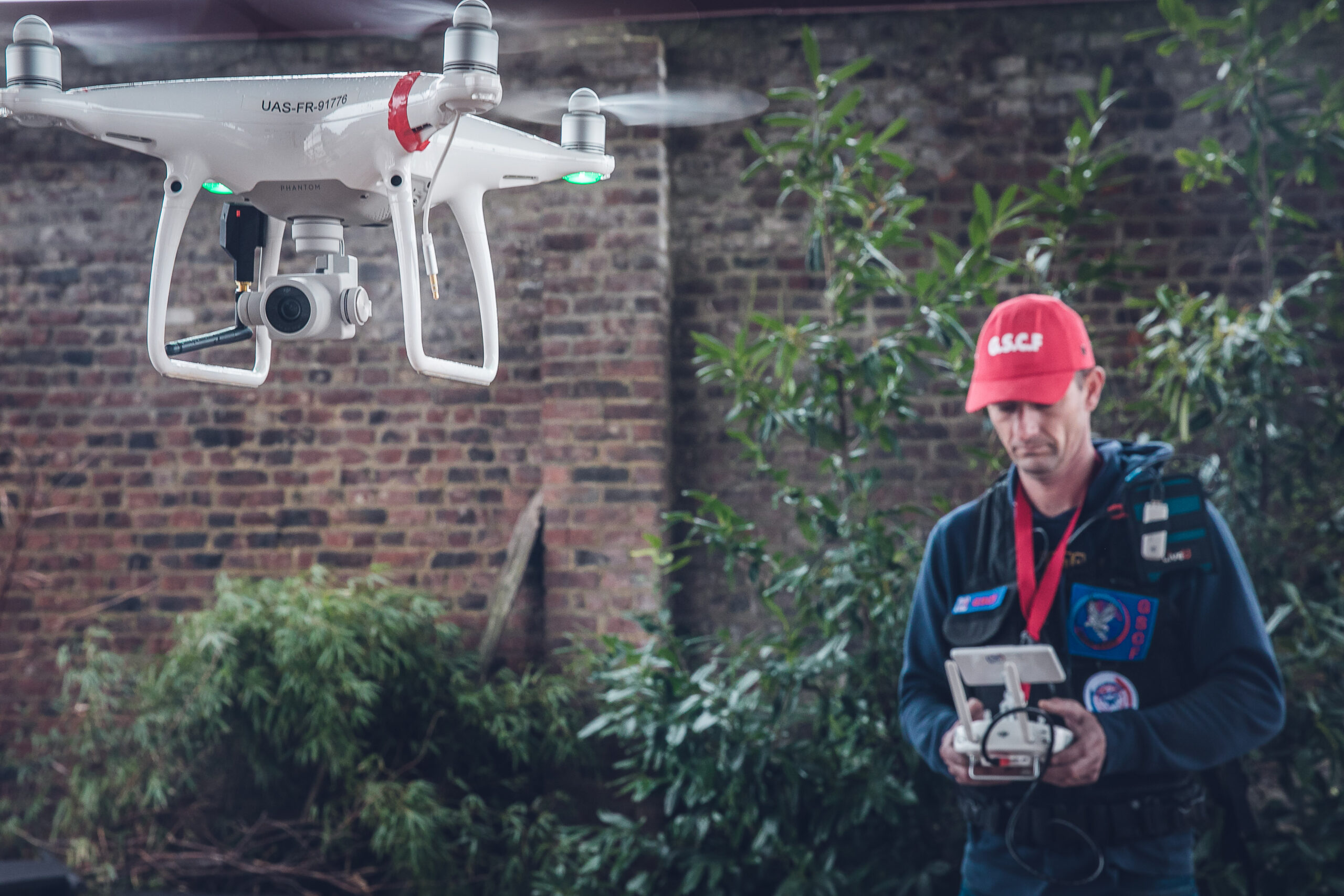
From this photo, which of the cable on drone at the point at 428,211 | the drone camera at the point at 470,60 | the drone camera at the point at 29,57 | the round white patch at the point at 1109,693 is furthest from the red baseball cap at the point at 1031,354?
the drone camera at the point at 29,57

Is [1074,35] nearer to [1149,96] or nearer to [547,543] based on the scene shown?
[1149,96]

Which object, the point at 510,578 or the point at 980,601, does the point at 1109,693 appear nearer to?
the point at 980,601

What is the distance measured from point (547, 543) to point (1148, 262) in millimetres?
2162

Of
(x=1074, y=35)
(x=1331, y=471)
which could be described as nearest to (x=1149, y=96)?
(x=1074, y=35)

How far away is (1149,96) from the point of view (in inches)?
142

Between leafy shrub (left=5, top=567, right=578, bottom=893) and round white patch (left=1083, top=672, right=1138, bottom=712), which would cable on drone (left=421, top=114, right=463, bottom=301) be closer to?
round white patch (left=1083, top=672, right=1138, bottom=712)

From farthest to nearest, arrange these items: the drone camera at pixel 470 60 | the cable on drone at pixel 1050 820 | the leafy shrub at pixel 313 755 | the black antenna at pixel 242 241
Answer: the leafy shrub at pixel 313 755
the cable on drone at pixel 1050 820
the black antenna at pixel 242 241
the drone camera at pixel 470 60

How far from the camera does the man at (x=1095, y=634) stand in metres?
1.65

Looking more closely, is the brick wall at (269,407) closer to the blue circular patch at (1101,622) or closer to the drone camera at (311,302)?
→ the blue circular patch at (1101,622)

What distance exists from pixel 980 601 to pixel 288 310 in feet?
4.03

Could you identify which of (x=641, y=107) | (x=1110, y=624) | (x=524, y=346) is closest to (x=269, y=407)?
(x=524, y=346)

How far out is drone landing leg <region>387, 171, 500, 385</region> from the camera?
103 centimetres

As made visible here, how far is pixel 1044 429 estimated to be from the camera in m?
1.78

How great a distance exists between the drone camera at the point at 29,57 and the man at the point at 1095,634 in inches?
54.0
